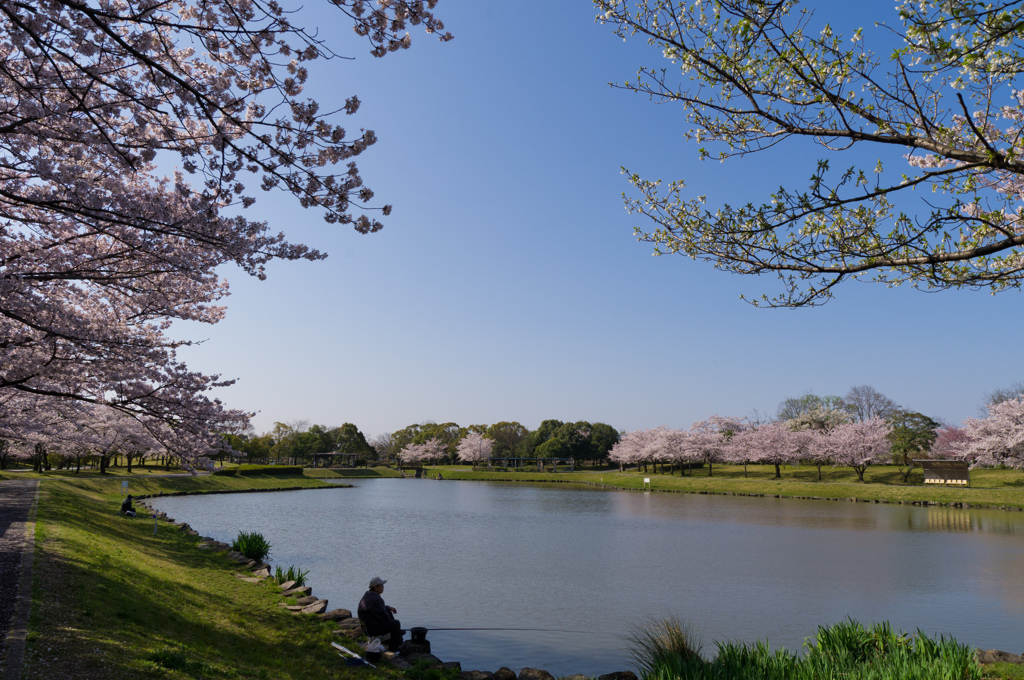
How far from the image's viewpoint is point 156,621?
26.6 feet

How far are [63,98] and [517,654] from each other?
33.7 feet

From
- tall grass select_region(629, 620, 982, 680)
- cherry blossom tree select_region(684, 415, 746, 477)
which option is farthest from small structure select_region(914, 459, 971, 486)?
tall grass select_region(629, 620, 982, 680)

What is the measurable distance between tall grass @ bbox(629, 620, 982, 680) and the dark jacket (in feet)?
13.5

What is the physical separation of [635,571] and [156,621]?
12176mm

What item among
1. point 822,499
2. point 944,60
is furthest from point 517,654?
point 822,499

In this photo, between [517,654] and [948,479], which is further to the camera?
[948,479]

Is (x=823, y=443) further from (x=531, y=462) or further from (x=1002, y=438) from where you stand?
(x=531, y=462)

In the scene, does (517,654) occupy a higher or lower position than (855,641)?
lower

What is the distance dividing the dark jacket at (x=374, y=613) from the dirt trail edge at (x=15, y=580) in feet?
13.8

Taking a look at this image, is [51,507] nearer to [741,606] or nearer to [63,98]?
[63,98]

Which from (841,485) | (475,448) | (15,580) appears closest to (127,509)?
(15,580)

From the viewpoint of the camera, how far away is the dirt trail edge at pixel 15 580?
6031 millimetres

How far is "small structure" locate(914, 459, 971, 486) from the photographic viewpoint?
42906 millimetres

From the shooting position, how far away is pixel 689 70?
7.00m
